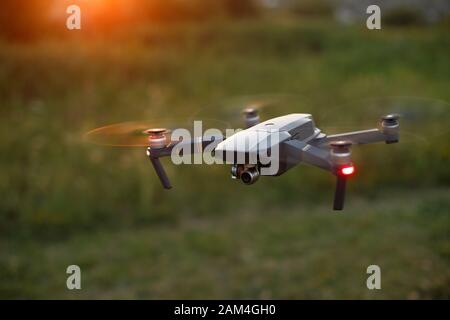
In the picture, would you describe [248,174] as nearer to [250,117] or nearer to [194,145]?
[194,145]

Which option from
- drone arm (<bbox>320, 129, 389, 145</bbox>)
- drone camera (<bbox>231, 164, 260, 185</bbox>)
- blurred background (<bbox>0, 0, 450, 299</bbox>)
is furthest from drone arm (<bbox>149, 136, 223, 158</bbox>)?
blurred background (<bbox>0, 0, 450, 299</bbox>)

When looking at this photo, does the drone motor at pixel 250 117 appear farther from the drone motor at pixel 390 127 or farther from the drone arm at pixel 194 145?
the drone motor at pixel 390 127

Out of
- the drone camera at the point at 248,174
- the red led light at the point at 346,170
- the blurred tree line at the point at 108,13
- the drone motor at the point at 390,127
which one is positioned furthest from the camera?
the blurred tree line at the point at 108,13

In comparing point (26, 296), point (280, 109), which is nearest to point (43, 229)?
point (26, 296)

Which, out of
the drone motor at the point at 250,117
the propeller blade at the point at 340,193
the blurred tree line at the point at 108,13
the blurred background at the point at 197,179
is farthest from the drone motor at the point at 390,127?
the blurred tree line at the point at 108,13

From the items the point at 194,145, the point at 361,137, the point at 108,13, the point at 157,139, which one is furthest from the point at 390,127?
the point at 108,13

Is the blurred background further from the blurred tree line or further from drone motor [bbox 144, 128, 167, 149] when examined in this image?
drone motor [bbox 144, 128, 167, 149]
